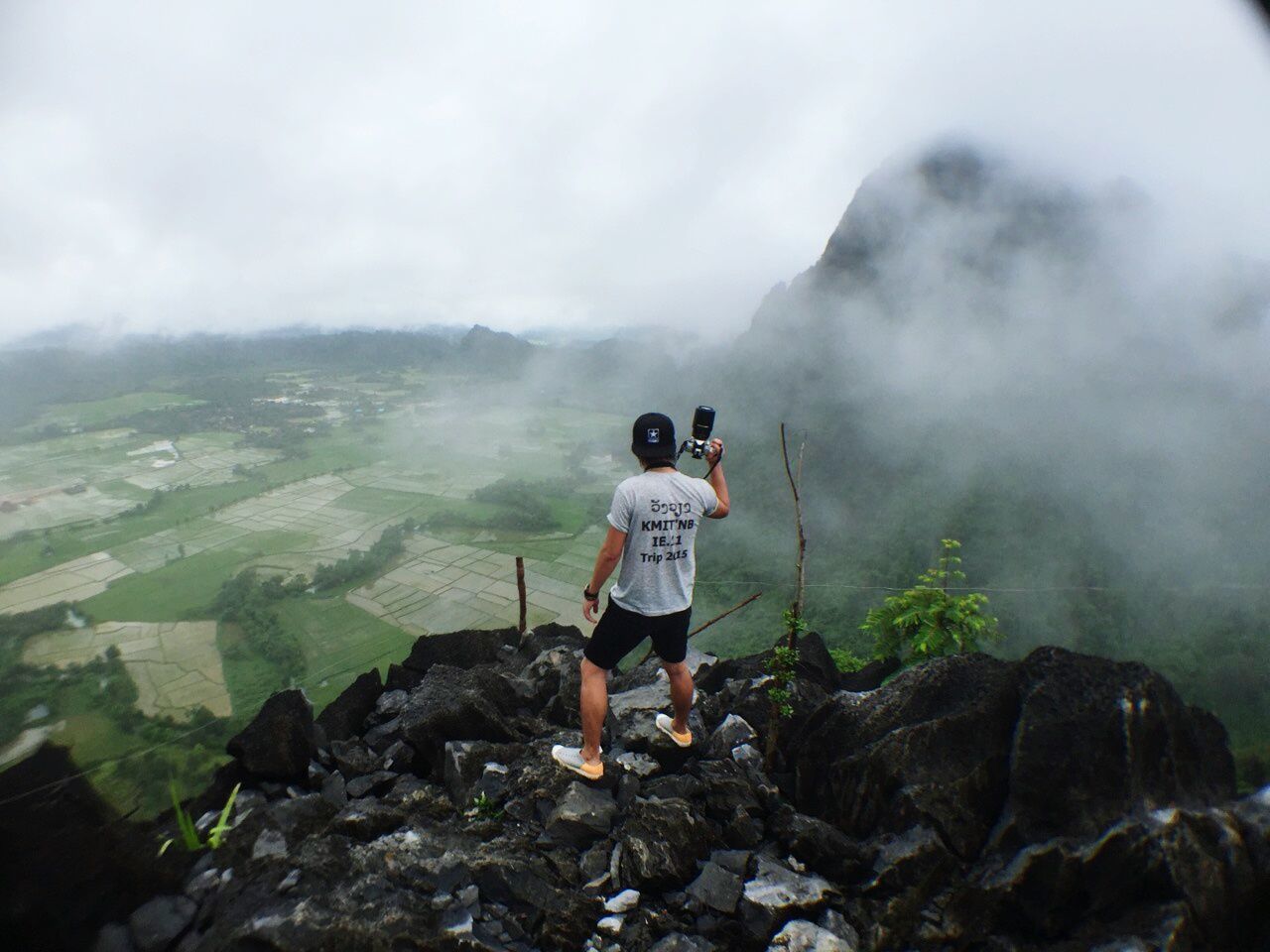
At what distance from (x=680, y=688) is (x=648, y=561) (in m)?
1.42

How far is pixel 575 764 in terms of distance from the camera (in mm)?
4906

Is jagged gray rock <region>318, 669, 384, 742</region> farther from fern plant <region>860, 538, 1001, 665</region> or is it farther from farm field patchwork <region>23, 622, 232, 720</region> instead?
farm field patchwork <region>23, 622, 232, 720</region>

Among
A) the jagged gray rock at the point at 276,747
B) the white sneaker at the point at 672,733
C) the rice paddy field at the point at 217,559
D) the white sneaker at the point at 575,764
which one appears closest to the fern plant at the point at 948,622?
the white sneaker at the point at 672,733

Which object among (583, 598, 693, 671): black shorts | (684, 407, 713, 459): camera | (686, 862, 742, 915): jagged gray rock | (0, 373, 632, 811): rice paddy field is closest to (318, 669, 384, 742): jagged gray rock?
(0, 373, 632, 811): rice paddy field

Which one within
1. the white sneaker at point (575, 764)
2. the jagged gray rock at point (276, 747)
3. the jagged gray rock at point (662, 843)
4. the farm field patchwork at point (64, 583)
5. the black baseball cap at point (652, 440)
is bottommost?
the farm field patchwork at point (64, 583)

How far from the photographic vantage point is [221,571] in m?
46.1

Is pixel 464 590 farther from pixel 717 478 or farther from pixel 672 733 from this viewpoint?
pixel 717 478

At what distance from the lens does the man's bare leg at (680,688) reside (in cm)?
488

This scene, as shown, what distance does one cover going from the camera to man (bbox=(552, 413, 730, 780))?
14.1 feet

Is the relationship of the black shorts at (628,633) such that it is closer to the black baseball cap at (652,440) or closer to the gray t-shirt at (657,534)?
the gray t-shirt at (657,534)

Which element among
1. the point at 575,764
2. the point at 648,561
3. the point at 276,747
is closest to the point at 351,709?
the point at 276,747

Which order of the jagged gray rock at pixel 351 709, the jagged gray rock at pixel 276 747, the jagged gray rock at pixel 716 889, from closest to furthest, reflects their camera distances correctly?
the jagged gray rock at pixel 716 889, the jagged gray rock at pixel 276 747, the jagged gray rock at pixel 351 709

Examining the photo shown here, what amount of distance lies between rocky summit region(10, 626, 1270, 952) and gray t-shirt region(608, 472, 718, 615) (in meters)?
1.68

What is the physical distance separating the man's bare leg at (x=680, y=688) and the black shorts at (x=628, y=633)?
17cm
